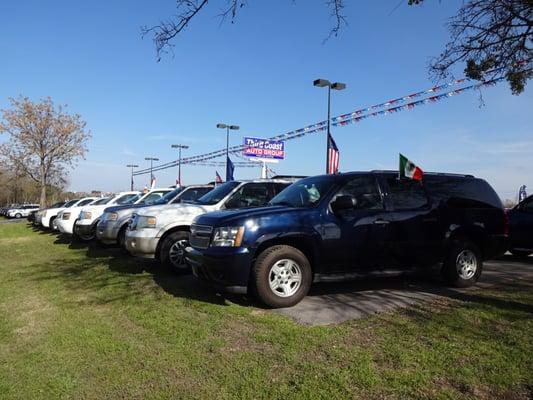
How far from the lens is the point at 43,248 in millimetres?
14250

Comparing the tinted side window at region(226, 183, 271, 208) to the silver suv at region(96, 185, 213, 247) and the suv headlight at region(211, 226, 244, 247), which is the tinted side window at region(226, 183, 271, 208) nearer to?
the silver suv at region(96, 185, 213, 247)

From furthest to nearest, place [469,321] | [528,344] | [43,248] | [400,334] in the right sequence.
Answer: [43,248] → [469,321] → [400,334] → [528,344]

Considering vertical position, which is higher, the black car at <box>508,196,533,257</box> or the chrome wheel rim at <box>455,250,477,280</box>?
the black car at <box>508,196,533,257</box>

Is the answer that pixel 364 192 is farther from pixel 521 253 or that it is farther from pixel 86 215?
pixel 86 215

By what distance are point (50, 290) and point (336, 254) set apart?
449 cm

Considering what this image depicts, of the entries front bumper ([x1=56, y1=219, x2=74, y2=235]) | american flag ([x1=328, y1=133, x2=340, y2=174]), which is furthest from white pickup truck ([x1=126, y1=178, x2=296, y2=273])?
american flag ([x1=328, y1=133, x2=340, y2=174])

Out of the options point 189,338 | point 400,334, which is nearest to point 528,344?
point 400,334

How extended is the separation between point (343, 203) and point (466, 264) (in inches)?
100

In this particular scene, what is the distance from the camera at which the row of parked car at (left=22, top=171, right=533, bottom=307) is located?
20.4ft

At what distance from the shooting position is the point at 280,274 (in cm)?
624

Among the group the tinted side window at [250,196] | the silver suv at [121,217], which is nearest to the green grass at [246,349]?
the tinted side window at [250,196]

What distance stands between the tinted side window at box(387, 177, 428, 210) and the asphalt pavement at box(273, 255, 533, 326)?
48.2 inches

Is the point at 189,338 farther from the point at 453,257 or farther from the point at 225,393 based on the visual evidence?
the point at 453,257

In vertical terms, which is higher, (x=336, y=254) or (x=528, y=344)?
(x=336, y=254)
